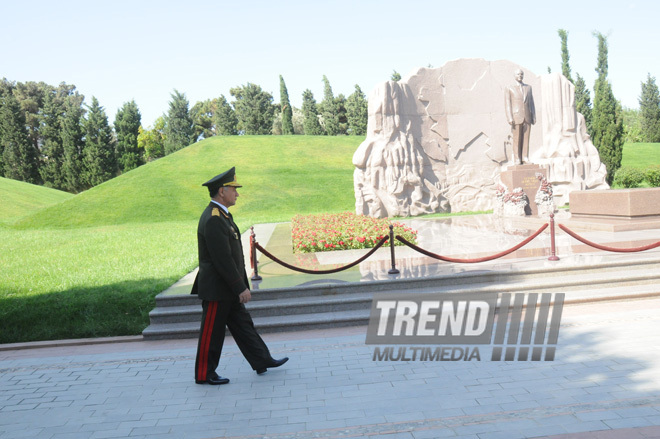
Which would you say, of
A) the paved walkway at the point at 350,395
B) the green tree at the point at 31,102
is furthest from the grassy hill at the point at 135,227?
the green tree at the point at 31,102

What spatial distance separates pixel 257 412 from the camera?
3.93 m

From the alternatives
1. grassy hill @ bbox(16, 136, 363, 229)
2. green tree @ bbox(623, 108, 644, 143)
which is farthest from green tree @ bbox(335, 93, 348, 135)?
green tree @ bbox(623, 108, 644, 143)

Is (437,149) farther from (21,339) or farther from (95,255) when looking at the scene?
(21,339)

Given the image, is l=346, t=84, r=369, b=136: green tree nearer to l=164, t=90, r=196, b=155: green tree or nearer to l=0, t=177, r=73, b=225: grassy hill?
l=164, t=90, r=196, b=155: green tree

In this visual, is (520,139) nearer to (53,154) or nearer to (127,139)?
(127,139)

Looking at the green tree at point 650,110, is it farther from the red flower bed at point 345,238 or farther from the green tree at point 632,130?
the red flower bed at point 345,238

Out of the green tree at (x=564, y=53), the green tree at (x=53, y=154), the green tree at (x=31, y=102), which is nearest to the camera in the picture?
the green tree at (x=564, y=53)

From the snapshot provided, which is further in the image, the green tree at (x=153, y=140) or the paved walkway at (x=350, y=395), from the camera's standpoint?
the green tree at (x=153, y=140)

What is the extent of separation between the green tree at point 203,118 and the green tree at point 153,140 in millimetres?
3962

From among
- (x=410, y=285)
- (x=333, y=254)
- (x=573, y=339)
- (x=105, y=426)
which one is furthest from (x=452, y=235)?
(x=105, y=426)

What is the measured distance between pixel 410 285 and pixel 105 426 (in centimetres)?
443

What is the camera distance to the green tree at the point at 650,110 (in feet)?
148

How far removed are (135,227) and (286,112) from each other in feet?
84.4

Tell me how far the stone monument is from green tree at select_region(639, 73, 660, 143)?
31756 millimetres
